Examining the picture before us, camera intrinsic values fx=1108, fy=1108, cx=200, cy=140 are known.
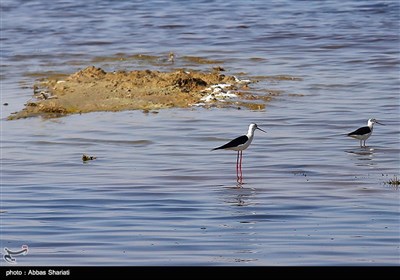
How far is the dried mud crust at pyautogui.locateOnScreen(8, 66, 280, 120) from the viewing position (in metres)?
20.7

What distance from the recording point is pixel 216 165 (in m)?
16.6

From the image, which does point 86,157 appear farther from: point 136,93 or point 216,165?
point 136,93

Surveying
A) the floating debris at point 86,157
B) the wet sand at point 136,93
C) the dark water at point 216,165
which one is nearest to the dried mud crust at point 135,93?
the wet sand at point 136,93

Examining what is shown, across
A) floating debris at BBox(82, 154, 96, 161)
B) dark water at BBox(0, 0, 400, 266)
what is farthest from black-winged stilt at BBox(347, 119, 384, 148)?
floating debris at BBox(82, 154, 96, 161)

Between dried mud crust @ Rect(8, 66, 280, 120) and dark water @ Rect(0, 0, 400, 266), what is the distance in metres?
0.47

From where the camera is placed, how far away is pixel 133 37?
1286 inches

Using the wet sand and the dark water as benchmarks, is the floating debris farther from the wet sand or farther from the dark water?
the wet sand

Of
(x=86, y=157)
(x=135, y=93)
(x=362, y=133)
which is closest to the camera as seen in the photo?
(x=86, y=157)

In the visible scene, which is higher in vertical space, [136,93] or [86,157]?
[86,157]

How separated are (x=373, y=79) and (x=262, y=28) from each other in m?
10.4

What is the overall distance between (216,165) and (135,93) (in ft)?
17.3

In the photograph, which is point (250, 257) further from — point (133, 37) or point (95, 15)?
point (95, 15)

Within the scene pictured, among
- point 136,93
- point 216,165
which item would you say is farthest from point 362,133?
point 136,93

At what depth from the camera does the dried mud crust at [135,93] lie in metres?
20.7
